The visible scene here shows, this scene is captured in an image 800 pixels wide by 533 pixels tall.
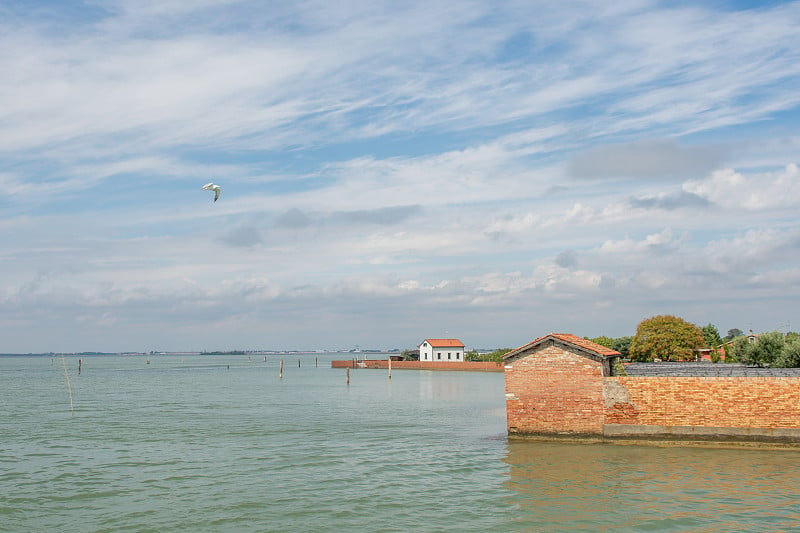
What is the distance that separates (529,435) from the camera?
27.2m

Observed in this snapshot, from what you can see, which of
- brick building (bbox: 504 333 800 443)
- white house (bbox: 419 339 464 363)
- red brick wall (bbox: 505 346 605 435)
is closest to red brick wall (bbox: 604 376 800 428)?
brick building (bbox: 504 333 800 443)

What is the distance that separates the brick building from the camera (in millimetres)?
24562

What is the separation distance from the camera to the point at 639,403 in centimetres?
2592

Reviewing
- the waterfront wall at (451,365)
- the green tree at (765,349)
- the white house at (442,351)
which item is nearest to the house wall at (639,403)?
the green tree at (765,349)

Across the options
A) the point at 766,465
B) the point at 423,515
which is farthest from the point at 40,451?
the point at 766,465

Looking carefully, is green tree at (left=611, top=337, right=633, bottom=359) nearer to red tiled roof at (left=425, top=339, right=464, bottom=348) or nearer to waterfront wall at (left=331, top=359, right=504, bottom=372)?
waterfront wall at (left=331, top=359, right=504, bottom=372)

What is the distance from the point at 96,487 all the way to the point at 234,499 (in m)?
5.15

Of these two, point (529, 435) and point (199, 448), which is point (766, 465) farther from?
point (199, 448)

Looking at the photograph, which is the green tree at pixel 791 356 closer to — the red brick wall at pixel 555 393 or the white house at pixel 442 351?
the red brick wall at pixel 555 393

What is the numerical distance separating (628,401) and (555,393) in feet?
8.95

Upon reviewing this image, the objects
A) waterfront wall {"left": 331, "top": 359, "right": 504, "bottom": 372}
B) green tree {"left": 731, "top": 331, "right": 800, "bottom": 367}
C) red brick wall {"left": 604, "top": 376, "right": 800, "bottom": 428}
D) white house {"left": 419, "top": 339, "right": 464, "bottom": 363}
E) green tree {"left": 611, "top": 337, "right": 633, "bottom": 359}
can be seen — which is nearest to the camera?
red brick wall {"left": 604, "top": 376, "right": 800, "bottom": 428}

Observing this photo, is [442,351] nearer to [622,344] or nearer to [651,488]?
[622,344]

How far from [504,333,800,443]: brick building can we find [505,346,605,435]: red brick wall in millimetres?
38

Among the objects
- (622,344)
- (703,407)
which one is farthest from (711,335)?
(703,407)
